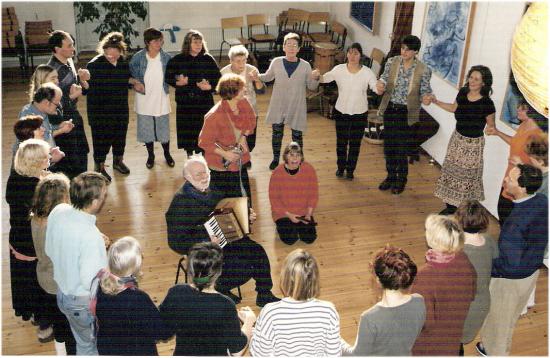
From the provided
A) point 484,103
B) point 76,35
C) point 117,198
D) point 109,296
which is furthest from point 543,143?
point 76,35

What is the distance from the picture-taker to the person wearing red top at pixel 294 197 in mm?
5523

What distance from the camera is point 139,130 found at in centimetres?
690

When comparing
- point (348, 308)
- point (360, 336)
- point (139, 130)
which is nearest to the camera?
point (360, 336)

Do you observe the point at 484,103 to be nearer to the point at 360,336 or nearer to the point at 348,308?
the point at 348,308

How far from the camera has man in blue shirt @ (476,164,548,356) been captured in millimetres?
3559

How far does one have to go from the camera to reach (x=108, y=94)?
6.38m

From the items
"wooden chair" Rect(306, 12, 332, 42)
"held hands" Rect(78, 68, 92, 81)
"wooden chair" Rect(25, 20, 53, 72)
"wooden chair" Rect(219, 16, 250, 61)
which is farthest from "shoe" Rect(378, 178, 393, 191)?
"wooden chair" Rect(25, 20, 53, 72)

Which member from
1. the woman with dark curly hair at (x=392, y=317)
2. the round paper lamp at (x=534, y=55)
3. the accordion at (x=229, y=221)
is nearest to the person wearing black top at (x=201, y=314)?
the woman with dark curly hair at (x=392, y=317)

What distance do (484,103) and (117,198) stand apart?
390 centimetres

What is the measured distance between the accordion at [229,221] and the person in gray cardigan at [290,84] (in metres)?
2.37

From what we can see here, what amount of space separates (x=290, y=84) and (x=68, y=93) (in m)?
2.34

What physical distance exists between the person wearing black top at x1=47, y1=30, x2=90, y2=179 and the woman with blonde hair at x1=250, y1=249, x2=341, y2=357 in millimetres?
3459

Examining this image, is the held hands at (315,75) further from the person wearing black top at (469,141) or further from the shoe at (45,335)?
the shoe at (45,335)

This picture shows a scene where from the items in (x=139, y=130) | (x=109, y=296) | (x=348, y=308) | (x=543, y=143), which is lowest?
(x=348, y=308)
